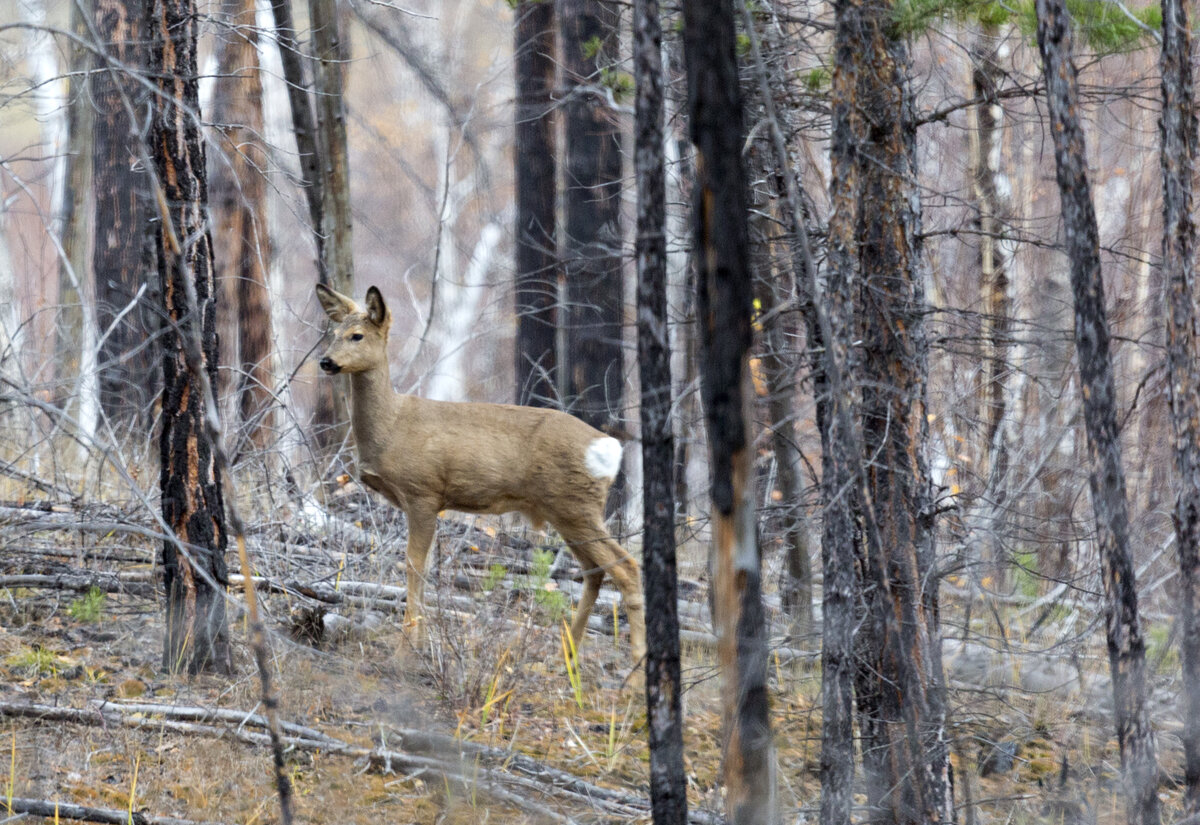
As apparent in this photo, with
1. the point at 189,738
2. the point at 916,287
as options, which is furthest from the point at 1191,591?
the point at 189,738

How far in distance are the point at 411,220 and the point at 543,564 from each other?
24.2 meters

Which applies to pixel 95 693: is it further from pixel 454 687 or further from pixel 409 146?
pixel 409 146

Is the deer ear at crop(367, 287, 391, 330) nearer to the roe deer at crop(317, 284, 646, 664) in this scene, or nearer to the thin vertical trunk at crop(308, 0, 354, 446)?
the roe deer at crop(317, 284, 646, 664)

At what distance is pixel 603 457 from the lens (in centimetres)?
680

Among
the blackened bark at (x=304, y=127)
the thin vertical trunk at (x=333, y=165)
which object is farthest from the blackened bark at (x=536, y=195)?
the blackened bark at (x=304, y=127)

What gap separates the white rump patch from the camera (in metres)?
6.77

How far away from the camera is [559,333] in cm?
1306

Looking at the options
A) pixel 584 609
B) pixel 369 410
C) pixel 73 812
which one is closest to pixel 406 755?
pixel 73 812

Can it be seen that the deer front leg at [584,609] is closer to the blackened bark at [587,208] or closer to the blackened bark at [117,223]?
the blackened bark at [587,208]

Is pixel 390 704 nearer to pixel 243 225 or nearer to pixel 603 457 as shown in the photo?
pixel 603 457

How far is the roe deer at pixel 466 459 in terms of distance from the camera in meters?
6.59

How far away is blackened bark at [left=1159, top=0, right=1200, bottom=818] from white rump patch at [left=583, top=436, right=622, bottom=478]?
2942 millimetres

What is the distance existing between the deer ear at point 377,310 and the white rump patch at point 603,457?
1.38 m

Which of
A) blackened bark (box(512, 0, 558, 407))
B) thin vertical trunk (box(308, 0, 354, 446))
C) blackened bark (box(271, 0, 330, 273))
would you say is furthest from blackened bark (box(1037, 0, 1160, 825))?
blackened bark (box(512, 0, 558, 407))
